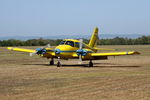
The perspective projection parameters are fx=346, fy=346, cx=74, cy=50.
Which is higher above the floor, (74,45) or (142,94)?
(74,45)

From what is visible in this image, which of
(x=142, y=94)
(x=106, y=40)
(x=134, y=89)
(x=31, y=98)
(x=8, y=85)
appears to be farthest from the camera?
(x=106, y=40)

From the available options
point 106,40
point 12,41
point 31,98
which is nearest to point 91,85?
point 31,98

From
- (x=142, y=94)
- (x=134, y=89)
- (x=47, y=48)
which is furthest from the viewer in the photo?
(x=47, y=48)

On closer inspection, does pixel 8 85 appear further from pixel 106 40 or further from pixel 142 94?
pixel 106 40

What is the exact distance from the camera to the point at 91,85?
52.6 feet

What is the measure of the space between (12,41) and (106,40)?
137ft

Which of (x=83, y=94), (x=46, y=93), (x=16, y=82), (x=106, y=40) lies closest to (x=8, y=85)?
(x=16, y=82)

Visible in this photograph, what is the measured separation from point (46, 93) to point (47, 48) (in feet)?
52.6

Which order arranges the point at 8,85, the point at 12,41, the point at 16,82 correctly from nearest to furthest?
the point at 8,85 → the point at 16,82 → the point at 12,41

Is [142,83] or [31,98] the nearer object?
[31,98]

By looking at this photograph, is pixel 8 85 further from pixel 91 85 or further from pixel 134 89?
pixel 134 89

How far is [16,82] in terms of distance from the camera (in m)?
17.2

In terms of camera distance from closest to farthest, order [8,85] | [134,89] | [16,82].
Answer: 1. [134,89]
2. [8,85]
3. [16,82]

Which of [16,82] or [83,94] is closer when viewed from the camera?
[83,94]
